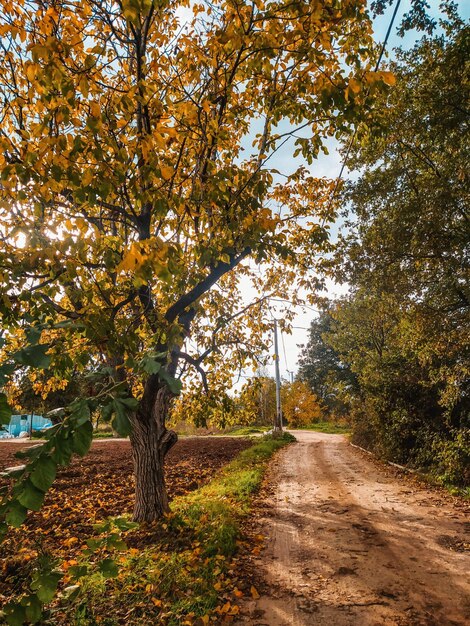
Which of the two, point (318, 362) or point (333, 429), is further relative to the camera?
point (318, 362)

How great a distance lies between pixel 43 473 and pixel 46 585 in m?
0.70

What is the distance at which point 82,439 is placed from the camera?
5.70 feet

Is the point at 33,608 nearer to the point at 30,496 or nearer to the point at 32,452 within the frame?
the point at 30,496

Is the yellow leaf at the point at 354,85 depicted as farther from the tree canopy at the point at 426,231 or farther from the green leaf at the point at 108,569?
the green leaf at the point at 108,569

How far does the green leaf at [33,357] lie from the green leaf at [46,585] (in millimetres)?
1088

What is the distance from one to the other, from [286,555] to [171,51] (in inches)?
269

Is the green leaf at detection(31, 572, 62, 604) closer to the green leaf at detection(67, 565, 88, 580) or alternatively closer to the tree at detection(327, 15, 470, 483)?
the green leaf at detection(67, 565, 88, 580)

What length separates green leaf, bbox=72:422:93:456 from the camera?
1.71 m

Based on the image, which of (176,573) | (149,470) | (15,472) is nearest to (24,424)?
(149,470)

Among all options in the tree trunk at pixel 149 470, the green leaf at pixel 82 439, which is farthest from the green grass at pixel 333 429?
the green leaf at pixel 82 439

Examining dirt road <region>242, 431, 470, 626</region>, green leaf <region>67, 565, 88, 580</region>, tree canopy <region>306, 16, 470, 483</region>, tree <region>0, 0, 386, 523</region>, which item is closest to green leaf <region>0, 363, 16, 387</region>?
tree <region>0, 0, 386, 523</region>

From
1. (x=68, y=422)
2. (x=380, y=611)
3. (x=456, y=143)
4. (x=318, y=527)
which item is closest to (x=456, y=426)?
(x=318, y=527)

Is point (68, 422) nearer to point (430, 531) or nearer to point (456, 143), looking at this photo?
point (430, 531)

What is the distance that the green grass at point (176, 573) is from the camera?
409cm
